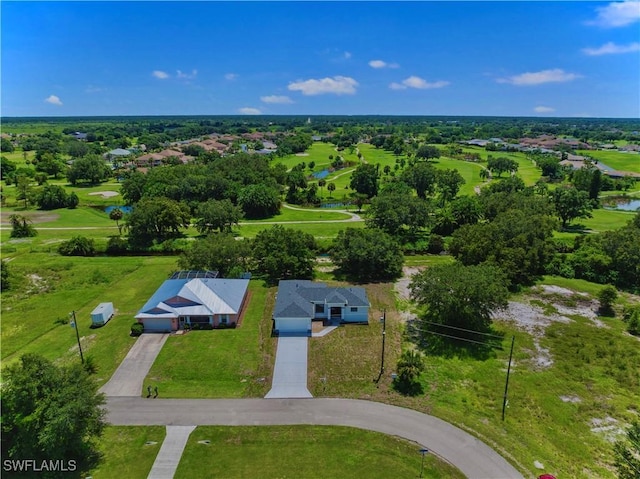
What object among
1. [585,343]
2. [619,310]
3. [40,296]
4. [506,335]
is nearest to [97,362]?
[40,296]

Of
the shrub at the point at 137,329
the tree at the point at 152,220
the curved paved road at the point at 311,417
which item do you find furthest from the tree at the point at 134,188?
the curved paved road at the point at 311,417

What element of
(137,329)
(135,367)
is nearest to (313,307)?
(135,367)

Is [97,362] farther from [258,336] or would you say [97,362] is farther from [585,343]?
[585,343]

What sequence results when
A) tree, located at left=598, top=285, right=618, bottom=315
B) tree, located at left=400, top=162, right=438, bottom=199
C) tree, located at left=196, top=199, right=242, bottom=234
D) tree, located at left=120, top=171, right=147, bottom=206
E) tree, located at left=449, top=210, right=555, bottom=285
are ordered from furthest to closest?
tree, located at left=400, top=162, right=438, bottom=199 < tree, located at left=120, top=171, right=147, bottom=206 < tree, located at left=196, top=199, right=242, bottom=234 < tree, located at left=449, top=210, right=555, bottom=285 < tree, located at left=598, top=285, right=618, bottom=315

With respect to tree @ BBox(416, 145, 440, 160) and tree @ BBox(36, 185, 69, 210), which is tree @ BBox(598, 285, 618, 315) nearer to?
tree @ BBox(36, 185, 69, 210)

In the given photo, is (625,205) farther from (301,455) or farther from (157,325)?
(157,325)

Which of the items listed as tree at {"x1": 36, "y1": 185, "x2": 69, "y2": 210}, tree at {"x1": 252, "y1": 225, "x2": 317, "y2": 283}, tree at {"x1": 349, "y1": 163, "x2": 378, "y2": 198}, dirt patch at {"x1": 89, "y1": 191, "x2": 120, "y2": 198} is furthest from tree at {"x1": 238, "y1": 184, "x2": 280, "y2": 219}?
tree at {"x1": 36, "y1": 185, "x2": 69, "y2": 210}

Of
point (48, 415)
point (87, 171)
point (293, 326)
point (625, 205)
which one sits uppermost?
point (87, 171)
